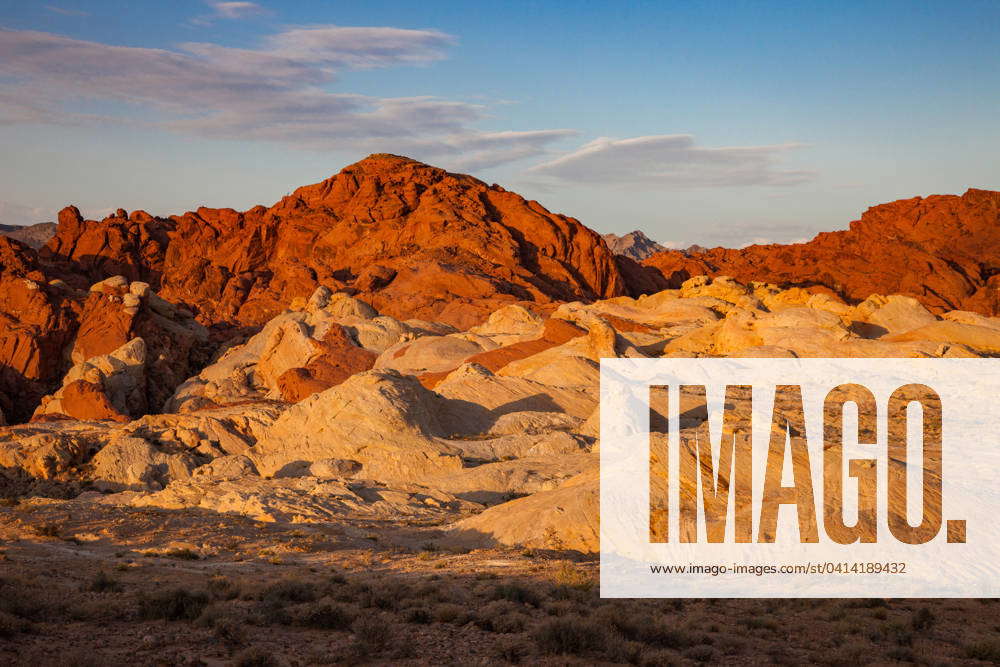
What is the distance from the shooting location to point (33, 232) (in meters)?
169

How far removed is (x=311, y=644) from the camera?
8359 millimetres

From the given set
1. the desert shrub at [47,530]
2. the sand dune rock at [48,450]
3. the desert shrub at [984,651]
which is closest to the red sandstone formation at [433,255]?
the sand dune rock at [48,450]

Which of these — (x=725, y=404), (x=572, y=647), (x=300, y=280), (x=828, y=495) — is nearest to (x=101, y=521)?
(x=572, y=647)

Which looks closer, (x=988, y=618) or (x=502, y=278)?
(x=988, y=618)

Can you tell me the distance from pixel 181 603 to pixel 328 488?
11573 mm

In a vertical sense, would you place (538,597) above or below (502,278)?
below

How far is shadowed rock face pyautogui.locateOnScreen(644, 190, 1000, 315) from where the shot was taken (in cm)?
7056

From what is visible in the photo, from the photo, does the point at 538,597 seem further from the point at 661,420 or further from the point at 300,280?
the point at 300,280

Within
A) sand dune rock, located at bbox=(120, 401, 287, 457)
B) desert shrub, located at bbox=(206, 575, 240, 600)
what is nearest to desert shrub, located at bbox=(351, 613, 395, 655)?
desert shrub, located at bbox=(206, 575, 240, 600)

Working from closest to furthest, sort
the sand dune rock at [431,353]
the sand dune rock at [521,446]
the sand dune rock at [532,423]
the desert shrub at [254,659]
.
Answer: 1. the desert shrub at [254,659]
2. the sand dune rock at [521,446]
3. the sand dune rock at [532,423]
4. the sand dune rock at [431,353]

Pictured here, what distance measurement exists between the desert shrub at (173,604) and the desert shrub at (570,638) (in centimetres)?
364

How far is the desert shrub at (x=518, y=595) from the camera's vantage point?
1013cm

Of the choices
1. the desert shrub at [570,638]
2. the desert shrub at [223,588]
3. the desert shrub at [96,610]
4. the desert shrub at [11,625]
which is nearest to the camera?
the desert shrub at [11,625]

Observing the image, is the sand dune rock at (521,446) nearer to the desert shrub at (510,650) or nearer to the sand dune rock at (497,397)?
the sand dune rock at (497,397)
